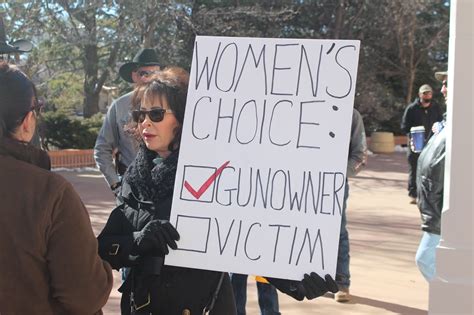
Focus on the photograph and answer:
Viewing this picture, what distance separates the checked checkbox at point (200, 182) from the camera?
261 cm

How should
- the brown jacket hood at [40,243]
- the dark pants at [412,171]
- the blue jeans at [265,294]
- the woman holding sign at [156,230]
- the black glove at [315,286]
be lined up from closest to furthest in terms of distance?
the brown jacket hood at [40,243] < the black glove at [315,286] < the woman holding sign at [156,230] < the blue jeans at [265,294] < the dark pants at [412,171]

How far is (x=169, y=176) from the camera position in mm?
2713

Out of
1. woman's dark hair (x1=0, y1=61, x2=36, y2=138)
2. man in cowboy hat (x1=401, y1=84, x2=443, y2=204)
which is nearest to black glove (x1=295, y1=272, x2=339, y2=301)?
woman's dark hair (x1=0, y1=61, x2=36, y2=138)

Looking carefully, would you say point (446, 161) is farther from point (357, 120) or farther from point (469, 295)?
point (357, 120)

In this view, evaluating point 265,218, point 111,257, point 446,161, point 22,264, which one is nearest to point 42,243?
point 22,264

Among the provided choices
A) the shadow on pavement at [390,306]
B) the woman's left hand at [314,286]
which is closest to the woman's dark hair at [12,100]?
the woman's left hand at [314,286]

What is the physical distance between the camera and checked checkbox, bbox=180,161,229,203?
2.61m

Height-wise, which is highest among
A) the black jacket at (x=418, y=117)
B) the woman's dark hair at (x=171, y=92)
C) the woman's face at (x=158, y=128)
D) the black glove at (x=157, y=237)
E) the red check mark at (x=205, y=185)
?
the black jacket at (x=418, y=117)

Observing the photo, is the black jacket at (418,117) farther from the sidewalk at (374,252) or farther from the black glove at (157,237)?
the black glove at (157,237)

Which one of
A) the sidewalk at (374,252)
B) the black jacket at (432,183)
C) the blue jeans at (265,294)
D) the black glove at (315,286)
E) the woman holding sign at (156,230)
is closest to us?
the black glove at (315,286)

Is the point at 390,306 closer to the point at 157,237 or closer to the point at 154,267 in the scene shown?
the point at 154,267

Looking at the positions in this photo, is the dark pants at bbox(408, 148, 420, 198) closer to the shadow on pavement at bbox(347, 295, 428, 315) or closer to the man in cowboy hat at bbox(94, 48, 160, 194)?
the shadow on pavement at bbox(347, 295, 428, 315)

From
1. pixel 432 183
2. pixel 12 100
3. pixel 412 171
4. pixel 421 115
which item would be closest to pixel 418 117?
pixel 421 115

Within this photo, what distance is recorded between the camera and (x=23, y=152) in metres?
2.05
